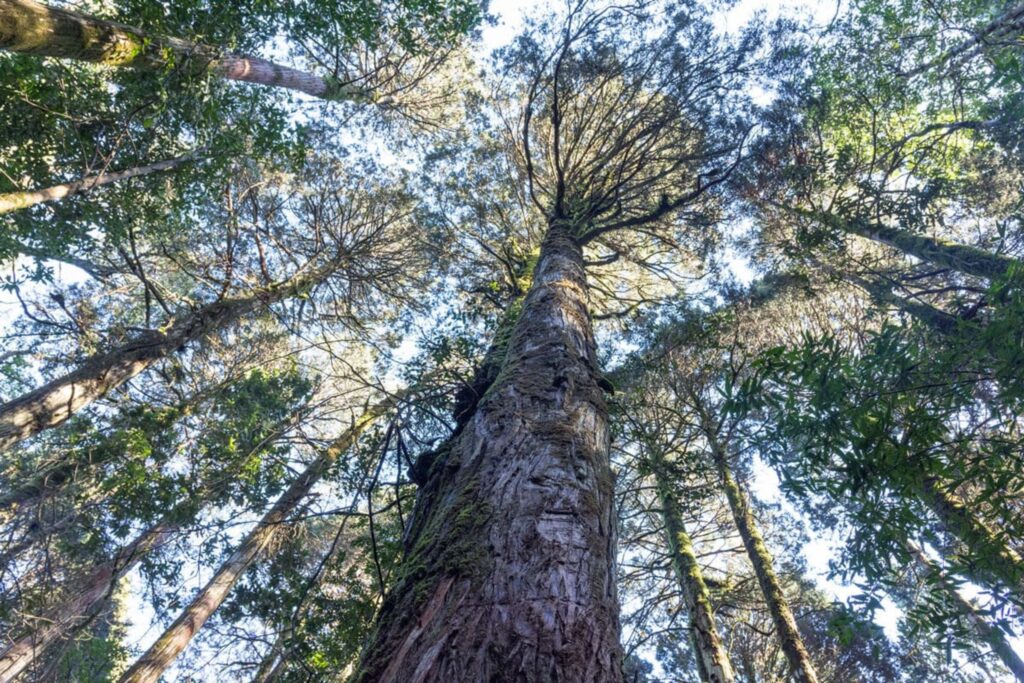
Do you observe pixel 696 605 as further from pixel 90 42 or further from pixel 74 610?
pixel 74 610

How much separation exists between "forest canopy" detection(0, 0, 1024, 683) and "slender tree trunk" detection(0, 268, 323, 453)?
51 millimetres

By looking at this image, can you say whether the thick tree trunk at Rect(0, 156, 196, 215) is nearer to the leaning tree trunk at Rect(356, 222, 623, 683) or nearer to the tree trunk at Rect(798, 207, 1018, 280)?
the leaning tree trunk at Rect(356, 222, 623, 683)

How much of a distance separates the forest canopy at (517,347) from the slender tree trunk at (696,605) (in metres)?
0.04

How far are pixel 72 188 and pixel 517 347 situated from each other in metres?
5.77

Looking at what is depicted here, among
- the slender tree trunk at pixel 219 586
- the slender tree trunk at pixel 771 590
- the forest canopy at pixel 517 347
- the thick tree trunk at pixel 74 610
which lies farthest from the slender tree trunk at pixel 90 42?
the slender tree trunk at pixel 771 590

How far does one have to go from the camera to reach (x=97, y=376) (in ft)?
21.5

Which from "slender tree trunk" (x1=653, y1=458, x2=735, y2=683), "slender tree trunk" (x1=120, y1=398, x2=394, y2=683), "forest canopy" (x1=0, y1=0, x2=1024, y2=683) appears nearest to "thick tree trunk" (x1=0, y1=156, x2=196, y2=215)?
"forest canopy" (x1=0, y1=0, x2=1024, y2=683)

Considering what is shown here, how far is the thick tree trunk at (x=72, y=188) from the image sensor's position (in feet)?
16.4

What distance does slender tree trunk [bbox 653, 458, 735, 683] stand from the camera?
18.2 feet

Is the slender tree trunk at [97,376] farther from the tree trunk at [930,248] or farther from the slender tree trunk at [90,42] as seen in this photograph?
the tree trunk at [930,248]

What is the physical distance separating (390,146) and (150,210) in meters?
6.13

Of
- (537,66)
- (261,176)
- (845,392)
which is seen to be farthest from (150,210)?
(845,392)

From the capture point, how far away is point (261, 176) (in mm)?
10469

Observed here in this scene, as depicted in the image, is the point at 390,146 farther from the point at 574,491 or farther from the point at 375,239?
the point at 574,491
